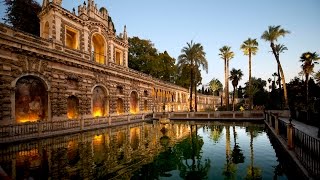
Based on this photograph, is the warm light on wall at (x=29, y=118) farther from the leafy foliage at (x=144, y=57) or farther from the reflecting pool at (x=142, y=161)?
the leafy foliage at (x=144, y=57)

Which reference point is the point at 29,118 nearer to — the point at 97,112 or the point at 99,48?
the point at 97,112

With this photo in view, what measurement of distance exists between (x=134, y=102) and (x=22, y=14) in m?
24.4

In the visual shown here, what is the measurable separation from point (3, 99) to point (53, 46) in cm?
769

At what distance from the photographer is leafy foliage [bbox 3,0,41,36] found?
3416 cm

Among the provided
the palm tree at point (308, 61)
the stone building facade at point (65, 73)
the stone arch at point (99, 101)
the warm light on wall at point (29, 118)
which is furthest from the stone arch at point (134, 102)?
the palm tree at point (308, 61)

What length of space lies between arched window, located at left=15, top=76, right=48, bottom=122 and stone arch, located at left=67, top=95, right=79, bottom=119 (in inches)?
115

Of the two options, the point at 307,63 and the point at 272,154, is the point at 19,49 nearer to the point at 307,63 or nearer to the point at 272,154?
the point at 272,154

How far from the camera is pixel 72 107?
22.0 metres

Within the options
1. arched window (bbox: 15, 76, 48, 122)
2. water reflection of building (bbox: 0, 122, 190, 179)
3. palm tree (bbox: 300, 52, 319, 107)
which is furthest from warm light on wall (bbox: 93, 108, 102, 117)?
palm tree (bbox: 300, 52, 319, 107)

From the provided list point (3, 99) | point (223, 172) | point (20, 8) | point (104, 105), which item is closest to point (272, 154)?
point (223, 172)

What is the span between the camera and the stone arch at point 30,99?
1659cm

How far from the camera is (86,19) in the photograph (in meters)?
27.4

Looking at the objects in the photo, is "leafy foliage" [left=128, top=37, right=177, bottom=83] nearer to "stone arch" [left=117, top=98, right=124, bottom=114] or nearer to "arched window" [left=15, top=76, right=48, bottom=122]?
"stone arch" [left=117, top=98, right=124, bottom=114]

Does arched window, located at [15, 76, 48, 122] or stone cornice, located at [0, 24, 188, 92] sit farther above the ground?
stone cornice, located at [0, 24, 188, 92]
